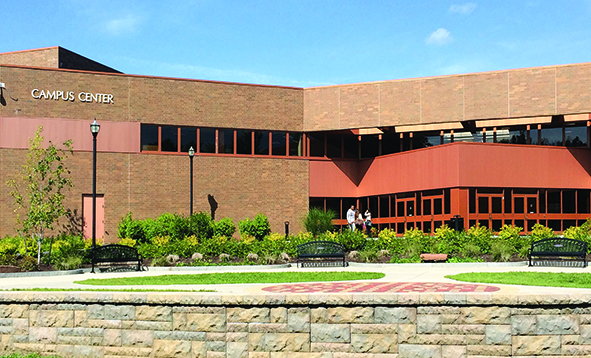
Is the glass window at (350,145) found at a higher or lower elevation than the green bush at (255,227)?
higher

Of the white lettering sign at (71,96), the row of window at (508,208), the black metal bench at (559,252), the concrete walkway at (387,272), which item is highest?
the white lettering sign at (71,96)

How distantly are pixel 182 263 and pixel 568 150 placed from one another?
20266mm

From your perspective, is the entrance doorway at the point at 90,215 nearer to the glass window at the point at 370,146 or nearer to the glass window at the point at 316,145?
the glass window at the point at 316,145

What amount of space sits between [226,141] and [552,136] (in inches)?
663

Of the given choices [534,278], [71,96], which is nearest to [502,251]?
[534,278]

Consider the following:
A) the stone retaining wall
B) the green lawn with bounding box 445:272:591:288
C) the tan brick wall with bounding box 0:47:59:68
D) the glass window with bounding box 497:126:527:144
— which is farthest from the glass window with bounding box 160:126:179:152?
the stone retaining wall

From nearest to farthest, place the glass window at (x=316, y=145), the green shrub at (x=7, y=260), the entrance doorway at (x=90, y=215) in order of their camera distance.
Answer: the green shrub at (x=7, y=260) < the entrance doorway at (x=90, y=215) < the glass window at (x=316, y=145)

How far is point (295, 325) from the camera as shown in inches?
360

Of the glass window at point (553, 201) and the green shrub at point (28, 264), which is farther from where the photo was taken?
the glass window at point (553, 201)

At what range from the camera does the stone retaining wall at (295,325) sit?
8.59m

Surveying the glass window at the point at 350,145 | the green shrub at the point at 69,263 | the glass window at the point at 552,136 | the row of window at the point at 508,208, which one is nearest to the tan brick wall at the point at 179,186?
the glass window at the point at 350,145

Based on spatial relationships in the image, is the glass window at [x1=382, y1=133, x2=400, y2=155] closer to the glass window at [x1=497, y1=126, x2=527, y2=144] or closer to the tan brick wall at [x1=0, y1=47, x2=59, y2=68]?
the glass window at [x1=497, y1=126, x2=527, y2=144]

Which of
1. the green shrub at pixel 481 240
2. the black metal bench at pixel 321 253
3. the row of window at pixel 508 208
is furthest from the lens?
the row of window at pixel 508 208

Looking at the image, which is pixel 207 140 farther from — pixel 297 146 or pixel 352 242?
pixel 352 242
